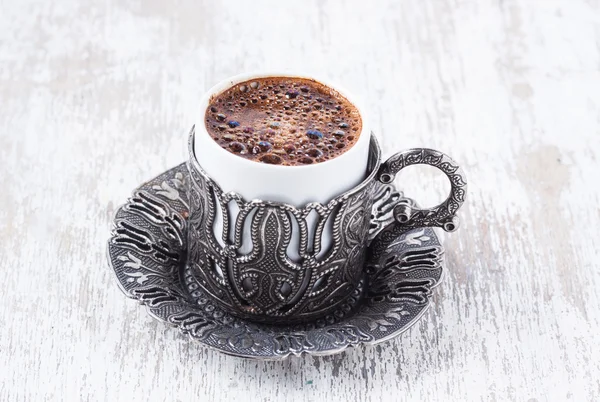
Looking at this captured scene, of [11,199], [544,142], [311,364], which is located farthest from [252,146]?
[544,142]

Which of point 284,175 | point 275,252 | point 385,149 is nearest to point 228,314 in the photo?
point 275,252

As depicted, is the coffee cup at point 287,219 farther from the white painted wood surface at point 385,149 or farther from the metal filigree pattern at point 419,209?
the white painted wood surface at point 385,149

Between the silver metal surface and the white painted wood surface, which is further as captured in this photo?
the white painted wood surface

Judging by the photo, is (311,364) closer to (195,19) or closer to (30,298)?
(30,298)

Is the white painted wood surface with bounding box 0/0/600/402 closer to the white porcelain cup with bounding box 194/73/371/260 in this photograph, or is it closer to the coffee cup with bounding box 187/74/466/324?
the coffee cup with bounding box 187/74/466/324

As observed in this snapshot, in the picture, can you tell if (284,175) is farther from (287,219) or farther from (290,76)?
(290,76)

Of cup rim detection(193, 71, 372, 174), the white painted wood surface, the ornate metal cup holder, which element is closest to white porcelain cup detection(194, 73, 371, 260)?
cup rim detection(193, 71, 372, 174)

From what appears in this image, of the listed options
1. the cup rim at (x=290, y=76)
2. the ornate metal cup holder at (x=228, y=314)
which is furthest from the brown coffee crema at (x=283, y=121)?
the ornate metal cup holder at (x=228, y=314)
